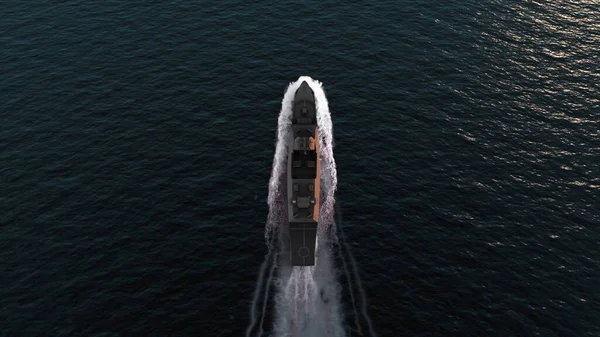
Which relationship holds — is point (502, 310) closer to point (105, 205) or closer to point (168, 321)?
point (168, 321)

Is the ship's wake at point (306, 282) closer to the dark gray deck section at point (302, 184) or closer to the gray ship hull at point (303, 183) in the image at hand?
the gray ship hull at point (303, 183)

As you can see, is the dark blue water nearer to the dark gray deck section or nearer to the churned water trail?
the churned water trail

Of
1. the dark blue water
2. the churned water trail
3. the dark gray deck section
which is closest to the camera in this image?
the churned water trail

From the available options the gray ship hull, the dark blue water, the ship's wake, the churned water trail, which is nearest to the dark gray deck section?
the gray ship hull

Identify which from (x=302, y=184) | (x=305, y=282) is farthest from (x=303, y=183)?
(x=305, y=282)

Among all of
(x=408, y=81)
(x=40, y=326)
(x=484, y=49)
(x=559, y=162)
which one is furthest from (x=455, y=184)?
(x=40, y=326)

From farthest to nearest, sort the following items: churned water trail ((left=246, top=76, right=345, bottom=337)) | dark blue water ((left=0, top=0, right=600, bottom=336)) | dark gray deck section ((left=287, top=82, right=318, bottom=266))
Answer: dark gray deck section ((left=287, top=82, right=318, bottom=266))
dark blue water ((left=0, top=0, right=600, bottom=336))
churned water trail ((left=246, top=76, right=345, bottom=337))

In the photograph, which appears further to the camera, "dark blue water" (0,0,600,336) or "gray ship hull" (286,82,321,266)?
"gray ship hull" (286,82,321,266)
